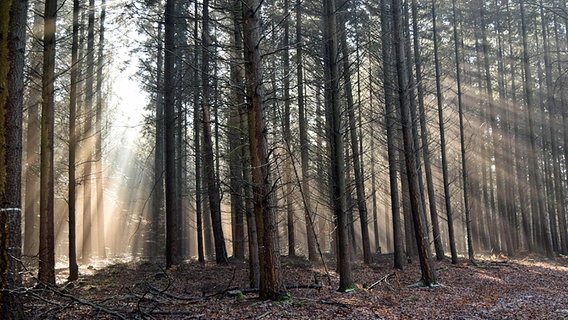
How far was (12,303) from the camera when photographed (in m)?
5.02

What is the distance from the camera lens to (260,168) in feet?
24.8

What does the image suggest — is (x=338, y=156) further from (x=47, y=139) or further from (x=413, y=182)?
Result: (x=47, y=139)

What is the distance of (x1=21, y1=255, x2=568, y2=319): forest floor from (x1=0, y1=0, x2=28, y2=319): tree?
1.00 ft

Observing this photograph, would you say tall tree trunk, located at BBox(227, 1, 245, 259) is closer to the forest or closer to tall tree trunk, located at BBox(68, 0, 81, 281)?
the forest

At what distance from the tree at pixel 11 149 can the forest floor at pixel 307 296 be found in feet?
1.00

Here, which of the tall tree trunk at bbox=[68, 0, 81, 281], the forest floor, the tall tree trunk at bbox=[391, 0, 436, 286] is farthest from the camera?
the tall tree trunk at bbox=[68, 0, 81, 281]

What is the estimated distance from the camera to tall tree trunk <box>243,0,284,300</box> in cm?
749

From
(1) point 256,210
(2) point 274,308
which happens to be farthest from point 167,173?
(2) point 274,308

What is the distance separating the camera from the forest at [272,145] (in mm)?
7191

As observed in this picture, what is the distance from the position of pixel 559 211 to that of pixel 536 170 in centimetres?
239

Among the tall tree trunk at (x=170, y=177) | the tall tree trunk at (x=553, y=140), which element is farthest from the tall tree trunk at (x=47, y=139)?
the tall tree trunk at (x=553, y=140)

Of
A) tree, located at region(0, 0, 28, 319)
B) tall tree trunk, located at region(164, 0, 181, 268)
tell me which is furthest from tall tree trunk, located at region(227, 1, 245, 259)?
tree, located at region(0, 0, 28, 319)

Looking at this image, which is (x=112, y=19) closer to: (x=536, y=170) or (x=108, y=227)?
(x=536, y=170)

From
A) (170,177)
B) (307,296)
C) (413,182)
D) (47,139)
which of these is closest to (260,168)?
(307,296)
